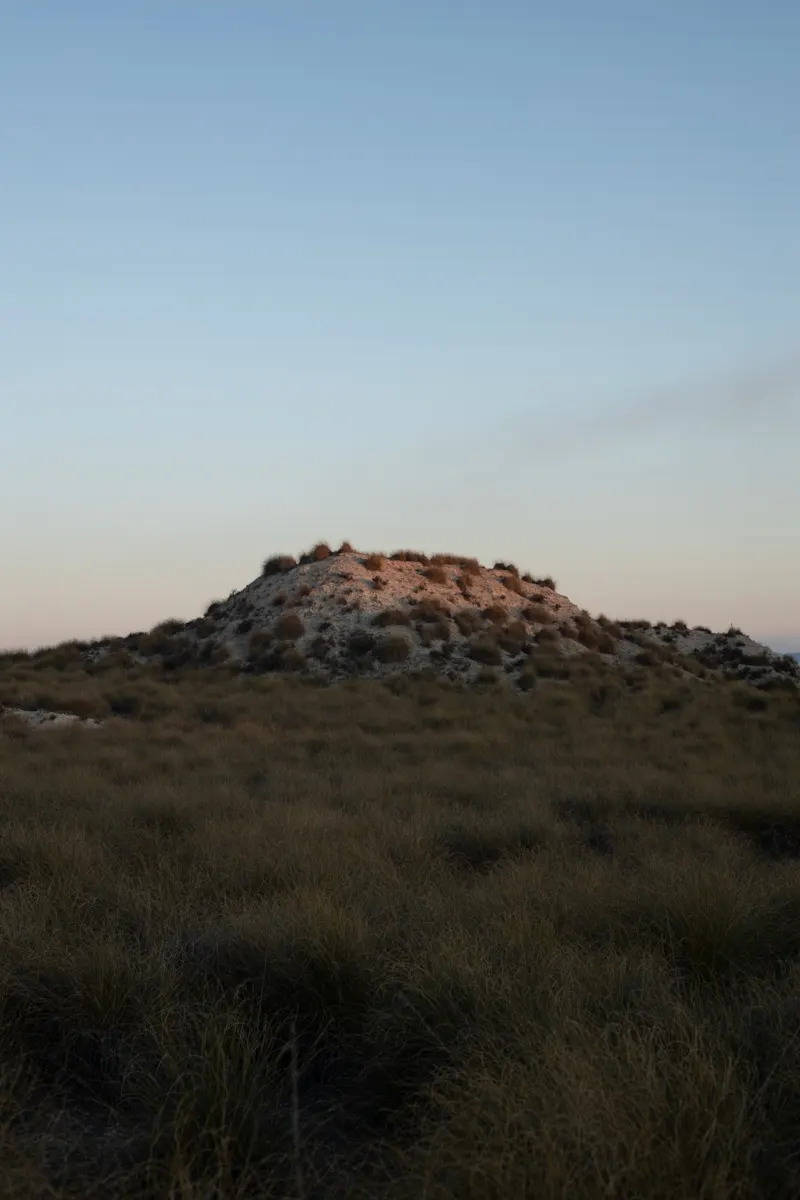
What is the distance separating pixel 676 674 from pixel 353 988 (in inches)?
1224

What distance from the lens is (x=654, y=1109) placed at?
3.74 meters

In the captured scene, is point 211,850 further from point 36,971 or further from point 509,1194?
point 509,1194

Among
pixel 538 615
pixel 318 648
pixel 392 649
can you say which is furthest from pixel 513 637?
pixel 318 648

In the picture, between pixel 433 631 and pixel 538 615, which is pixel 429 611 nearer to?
pixel 433 631

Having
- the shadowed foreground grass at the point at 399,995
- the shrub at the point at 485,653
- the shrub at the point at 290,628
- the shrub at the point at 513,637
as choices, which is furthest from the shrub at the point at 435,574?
the shadowed foreground grass at the point at 399,995

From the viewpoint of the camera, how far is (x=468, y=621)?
3609 centimetres

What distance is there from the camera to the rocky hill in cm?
3281

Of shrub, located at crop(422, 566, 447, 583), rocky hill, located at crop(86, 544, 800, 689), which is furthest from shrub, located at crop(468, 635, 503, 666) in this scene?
shrub, located at crop(422, 566, 447, 583)

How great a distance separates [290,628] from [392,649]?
12.3ft

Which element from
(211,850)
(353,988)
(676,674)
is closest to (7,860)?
(211,850)

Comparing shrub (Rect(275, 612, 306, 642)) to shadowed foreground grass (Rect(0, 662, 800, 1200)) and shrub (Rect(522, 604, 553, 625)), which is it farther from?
shadowed foreground grass (Rect(0, 662, 800, 1200))

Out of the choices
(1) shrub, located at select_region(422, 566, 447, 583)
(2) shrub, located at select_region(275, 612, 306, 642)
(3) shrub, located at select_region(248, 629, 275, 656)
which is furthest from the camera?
(1) shrub, located at select_region(422, 566, 447, 583)

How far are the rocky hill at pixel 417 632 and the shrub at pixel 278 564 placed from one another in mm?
52

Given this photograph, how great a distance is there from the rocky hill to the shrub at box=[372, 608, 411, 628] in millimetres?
45
